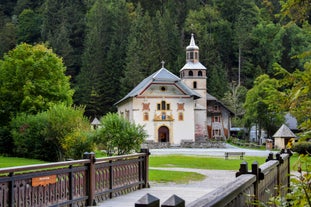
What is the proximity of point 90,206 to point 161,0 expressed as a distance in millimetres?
103228

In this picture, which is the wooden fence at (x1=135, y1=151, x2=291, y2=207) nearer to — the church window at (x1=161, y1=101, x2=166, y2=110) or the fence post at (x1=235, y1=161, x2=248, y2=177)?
the fence post at (x1=235, y1=161, x2=248, y2=177)

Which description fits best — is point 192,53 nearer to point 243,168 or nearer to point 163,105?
point 163,105

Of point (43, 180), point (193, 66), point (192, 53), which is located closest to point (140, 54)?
point (192, 53)

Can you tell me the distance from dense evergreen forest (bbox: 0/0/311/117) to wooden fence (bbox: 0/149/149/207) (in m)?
67.0

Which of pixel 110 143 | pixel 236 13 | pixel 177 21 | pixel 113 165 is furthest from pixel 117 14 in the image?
pixel 113 165

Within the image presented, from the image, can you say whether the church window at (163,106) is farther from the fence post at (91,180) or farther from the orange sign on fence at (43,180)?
the orange sign on fence at (43,180)

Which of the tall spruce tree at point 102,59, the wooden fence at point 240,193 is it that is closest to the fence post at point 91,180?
the wooden fence at point 240,193

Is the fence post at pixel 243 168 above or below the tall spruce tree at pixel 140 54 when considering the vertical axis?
below

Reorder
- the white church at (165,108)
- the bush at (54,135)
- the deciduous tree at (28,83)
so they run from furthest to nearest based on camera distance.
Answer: the white church at (165,108) → the deciduous tree at (28,83) → the bush at (54,135)

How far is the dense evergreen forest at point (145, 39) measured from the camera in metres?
85.0

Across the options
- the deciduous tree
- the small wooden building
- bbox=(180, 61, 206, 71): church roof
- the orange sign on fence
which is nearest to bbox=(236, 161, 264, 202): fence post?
the orange sign on fence

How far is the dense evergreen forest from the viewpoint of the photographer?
85000 mm

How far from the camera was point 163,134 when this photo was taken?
63.6 metres

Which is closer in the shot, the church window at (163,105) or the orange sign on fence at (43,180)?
the orange sign on fence at (43,180)
